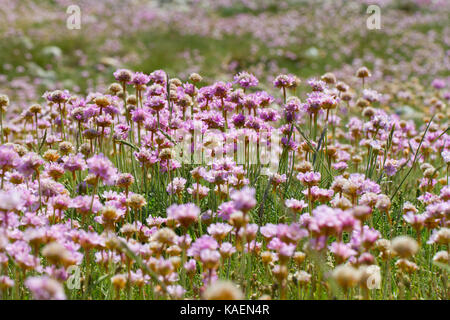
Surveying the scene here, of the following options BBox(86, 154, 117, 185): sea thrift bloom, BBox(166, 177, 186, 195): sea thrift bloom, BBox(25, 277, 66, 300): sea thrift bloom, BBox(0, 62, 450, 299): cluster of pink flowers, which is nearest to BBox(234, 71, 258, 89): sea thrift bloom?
BBox(0, 62, 450, 299): cluster of pink flowers

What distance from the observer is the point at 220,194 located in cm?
217

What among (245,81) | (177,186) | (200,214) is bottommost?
(200,214)

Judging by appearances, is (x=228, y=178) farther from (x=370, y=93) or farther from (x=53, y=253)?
(x=370, y=93)

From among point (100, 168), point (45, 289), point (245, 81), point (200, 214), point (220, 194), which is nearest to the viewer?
point (45, 289)

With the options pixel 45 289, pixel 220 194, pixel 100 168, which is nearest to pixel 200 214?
pixel 220 194

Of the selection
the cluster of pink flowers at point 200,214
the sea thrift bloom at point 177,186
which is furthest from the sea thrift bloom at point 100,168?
the sea thrift bloom at point 177,186

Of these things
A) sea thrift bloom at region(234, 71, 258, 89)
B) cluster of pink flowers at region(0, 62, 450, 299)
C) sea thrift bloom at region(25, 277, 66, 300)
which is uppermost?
sea thrift bloom at region(234, 71, 258, 89)

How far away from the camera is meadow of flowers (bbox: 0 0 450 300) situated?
4.81 feet

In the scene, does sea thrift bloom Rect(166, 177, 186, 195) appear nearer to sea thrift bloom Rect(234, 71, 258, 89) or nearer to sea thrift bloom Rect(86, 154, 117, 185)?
sea thrift bloom Rect(86, 154, 117, 185)

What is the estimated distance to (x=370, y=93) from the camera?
327 centimetres

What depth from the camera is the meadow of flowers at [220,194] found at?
1.47 meters

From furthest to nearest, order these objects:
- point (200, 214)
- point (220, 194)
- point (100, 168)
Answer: point (200, 214)
point (220, 194)
point (100, 168)

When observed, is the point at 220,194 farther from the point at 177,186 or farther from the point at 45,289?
the point at 45,289

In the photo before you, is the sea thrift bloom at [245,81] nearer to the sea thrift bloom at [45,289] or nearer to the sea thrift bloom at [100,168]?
the sea thrift bloom at [100,168]
